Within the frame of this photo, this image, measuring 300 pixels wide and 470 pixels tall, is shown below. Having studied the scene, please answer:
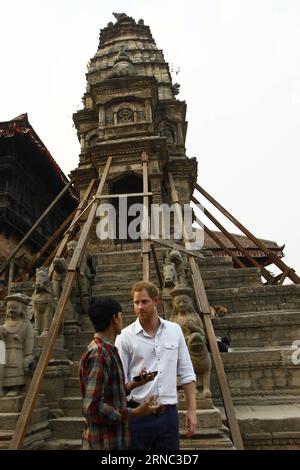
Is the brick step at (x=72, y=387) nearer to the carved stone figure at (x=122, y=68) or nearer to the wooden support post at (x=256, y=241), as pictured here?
the wooden support post at (x=256, y=241)

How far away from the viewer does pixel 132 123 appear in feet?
53.6

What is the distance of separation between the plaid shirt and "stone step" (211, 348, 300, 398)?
500 centimetres

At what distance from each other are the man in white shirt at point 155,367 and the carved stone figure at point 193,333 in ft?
8.52

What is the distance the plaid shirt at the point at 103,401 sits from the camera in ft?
7.75

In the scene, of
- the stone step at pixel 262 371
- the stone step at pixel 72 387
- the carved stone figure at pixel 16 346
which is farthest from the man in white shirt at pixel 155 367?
the stone step at pixel 262 371

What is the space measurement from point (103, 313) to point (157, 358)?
614mm

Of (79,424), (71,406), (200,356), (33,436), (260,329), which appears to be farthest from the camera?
(260,329)

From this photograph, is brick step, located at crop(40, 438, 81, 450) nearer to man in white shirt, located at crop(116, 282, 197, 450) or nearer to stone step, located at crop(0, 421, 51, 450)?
stone step, located at crop(0, 421, 51, 450)

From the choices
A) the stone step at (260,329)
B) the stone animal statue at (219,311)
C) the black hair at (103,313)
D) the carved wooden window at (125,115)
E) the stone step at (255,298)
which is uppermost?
the carved wooden window at (125,115)

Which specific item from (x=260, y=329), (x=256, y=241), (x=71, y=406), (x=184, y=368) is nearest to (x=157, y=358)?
(x=184, y=368)

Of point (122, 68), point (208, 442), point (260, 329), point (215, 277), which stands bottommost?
point (208, 442)

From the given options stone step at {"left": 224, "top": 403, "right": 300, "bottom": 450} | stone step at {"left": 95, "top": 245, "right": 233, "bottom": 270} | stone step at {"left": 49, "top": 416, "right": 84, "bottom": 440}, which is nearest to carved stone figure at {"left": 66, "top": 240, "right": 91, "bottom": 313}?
stone step at {"left": 95, "top": 245, "right": 233, "bottom": 270}

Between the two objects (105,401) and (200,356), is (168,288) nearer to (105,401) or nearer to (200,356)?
(200,356)
